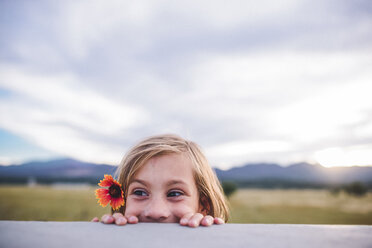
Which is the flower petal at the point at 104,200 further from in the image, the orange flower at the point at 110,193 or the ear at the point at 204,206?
the ear at the point at 204,206

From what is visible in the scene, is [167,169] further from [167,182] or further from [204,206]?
[204,206]

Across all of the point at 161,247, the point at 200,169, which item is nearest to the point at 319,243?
the point at 161,247

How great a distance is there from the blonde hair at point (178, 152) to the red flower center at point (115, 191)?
0.09 m

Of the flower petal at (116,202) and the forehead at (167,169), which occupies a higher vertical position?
the forehead at (167,169)

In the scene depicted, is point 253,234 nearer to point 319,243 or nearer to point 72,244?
point 319,243

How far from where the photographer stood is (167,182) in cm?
221

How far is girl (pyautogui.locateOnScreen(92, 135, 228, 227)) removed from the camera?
7.07 feet

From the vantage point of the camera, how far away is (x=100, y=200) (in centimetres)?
267

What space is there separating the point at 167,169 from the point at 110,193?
77cm

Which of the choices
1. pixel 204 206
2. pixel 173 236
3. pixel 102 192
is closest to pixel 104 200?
pixel 102 192

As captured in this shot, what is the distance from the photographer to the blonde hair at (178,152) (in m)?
2.55

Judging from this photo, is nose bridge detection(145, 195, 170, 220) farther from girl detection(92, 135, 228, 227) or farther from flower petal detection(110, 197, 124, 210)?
flower petal detection(110, 197, 124, 210)

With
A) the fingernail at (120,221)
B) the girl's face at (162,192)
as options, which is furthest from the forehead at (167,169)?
the fingernail at (120,221)

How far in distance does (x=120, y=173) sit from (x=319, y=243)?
7.56 feet
